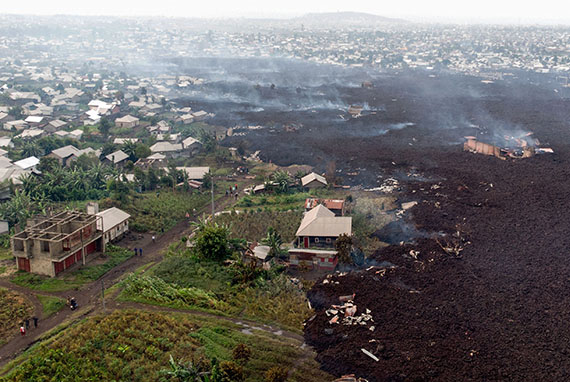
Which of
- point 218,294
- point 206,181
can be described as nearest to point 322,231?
point 218,294

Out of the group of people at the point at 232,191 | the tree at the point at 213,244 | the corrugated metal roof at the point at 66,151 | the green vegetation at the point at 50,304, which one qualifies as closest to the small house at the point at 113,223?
the tree at the point at 213,244

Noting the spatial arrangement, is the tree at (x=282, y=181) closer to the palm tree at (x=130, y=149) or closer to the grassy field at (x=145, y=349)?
the palm tree at (x=130, y=149)

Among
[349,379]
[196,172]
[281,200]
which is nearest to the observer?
[349,379]

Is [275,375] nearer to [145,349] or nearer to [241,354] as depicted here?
[241,354]

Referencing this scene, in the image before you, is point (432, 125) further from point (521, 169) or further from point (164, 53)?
point (164, 53)

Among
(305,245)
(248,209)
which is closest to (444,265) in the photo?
(305,245)

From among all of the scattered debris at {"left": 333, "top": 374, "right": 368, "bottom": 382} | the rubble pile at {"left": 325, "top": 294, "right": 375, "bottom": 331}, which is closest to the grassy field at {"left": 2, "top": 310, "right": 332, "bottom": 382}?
the scattered debris at {"left": 333, "top": 374, "right": 368, "bottom": 382}

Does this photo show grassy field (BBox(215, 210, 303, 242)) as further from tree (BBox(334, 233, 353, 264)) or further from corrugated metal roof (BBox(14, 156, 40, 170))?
corrugated metal roof (BBox(14, 156, 40, 170))
